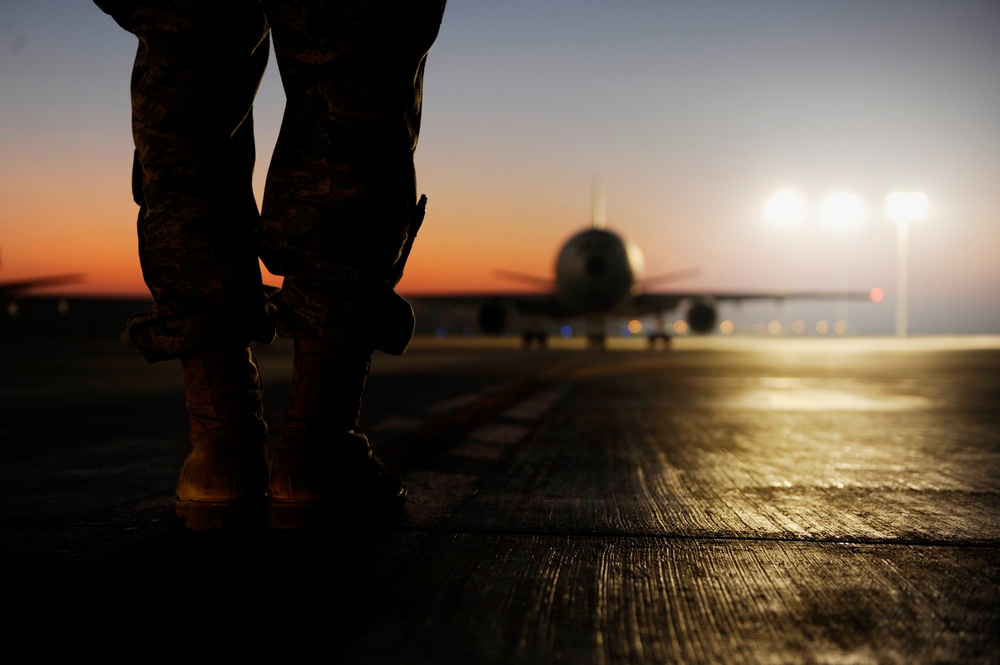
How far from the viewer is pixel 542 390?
6457mm

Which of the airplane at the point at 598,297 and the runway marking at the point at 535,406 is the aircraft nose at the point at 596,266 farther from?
the runway marking at the point at 535,406

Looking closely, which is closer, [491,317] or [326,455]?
[326,455]

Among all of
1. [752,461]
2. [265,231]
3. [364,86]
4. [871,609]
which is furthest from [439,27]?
[752,461]

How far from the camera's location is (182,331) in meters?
1.60

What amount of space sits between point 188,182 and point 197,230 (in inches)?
4.3

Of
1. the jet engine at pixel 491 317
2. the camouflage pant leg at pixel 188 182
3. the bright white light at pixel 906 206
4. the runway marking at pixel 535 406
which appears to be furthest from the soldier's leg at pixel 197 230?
the bright white light at pixel 906 206

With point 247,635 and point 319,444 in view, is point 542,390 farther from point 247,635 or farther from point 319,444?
point 247,635

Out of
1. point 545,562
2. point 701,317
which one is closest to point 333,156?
point 545,562

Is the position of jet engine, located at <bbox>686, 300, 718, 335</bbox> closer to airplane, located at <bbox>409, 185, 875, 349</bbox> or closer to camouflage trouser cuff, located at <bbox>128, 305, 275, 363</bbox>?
airplane, located at <bbox>409, 185, 875, 349</bbox>

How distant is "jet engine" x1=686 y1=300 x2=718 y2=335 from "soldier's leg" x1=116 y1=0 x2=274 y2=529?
80.0 feet

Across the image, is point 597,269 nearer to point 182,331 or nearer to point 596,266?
point 596,266

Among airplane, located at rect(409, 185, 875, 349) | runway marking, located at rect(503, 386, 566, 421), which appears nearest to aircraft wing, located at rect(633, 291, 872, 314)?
airplane, located at rect(409, 185, 875, 349)

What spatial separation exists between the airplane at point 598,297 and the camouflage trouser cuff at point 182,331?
67.9ft

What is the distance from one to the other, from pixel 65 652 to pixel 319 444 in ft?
2.31
